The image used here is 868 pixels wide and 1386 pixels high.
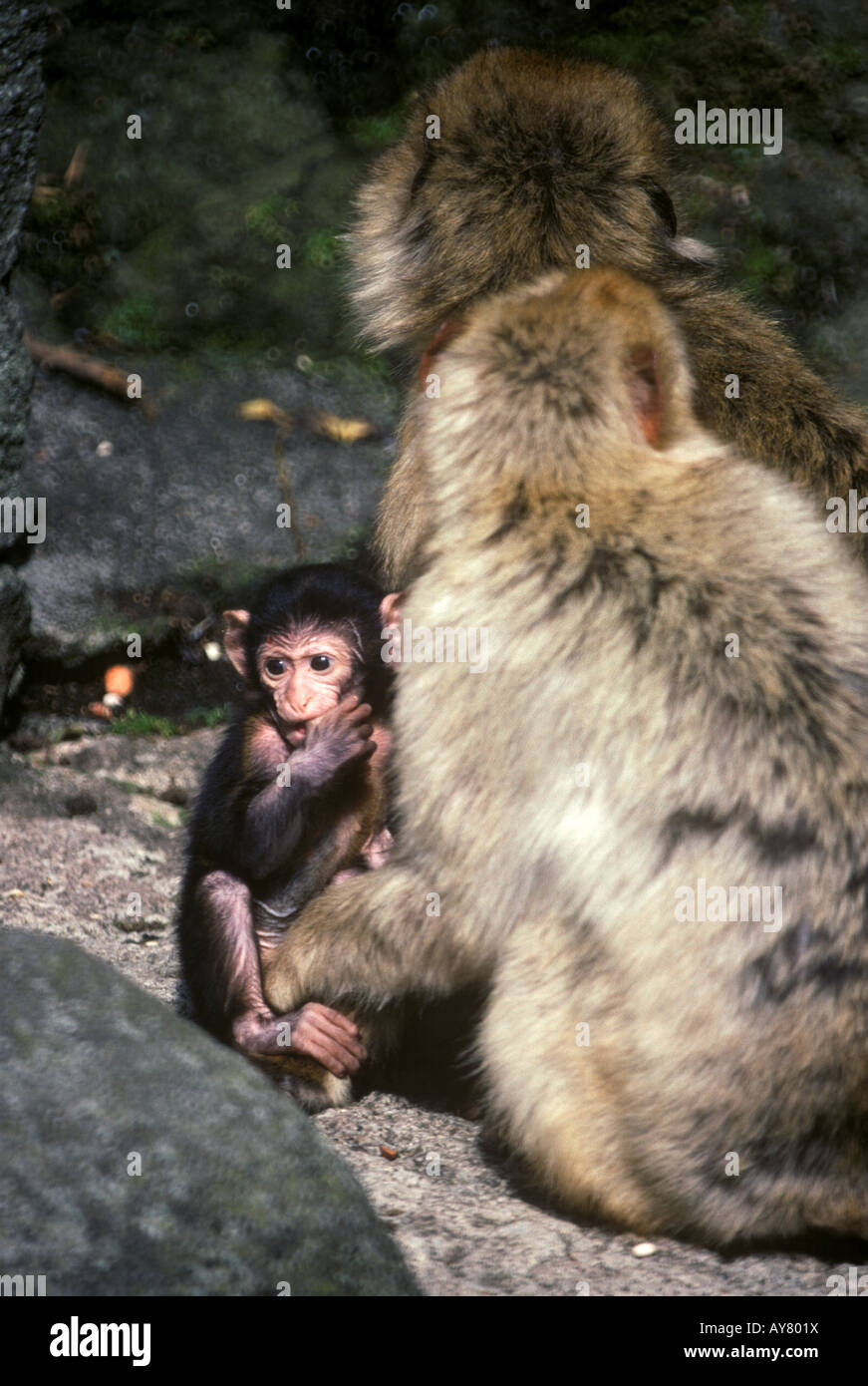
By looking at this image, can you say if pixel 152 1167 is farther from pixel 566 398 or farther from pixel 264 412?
pixel 264 412

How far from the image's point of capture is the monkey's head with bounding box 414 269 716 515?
8.92 ft

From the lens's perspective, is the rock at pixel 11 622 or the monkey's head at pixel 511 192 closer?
the monkey's head at pixel 511 192

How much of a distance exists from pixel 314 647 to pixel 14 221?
185cm

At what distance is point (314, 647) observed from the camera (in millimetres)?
3412

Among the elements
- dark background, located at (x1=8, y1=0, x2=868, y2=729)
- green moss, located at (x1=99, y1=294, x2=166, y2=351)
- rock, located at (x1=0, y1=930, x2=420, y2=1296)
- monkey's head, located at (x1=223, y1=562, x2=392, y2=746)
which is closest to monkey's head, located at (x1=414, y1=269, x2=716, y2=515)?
monkey's head, located at (x1=223, y1=562, x2=392, y2=746)

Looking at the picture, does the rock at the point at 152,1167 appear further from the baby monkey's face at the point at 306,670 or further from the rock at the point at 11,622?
the rock at the point at 11,622

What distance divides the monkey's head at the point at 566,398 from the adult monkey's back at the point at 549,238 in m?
0.39

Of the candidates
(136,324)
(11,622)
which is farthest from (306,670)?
(136,324)

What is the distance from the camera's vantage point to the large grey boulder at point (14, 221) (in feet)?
13.6

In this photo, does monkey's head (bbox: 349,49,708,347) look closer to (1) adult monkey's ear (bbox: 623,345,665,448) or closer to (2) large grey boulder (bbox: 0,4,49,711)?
(1) adult monkey's ear (bbox: 623,345,665,448)

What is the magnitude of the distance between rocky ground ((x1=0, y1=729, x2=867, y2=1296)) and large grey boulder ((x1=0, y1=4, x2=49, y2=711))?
0.41 metres

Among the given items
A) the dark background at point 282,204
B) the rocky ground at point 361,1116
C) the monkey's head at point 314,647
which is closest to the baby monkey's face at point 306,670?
the monkey's head at point 314,647
